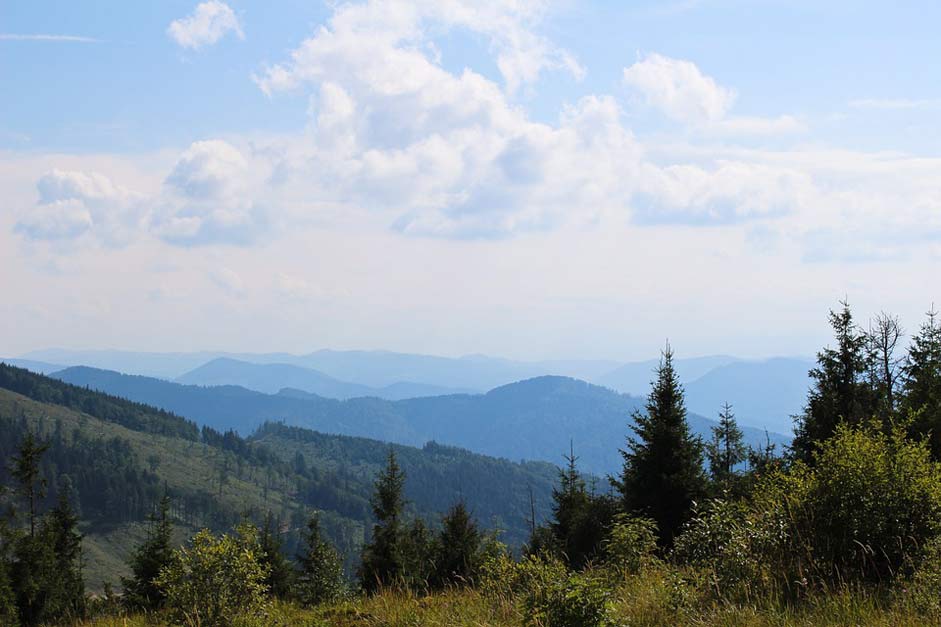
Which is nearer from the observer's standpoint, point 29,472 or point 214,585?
point 214,585

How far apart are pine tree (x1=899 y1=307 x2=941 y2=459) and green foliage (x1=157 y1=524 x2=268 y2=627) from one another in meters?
8.49

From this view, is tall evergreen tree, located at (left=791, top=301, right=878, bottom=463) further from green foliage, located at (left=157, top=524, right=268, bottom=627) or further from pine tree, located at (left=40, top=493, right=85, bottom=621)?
pine tree, located at (left=40, top=493, right=85, bottom=621)

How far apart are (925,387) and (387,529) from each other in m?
38.2

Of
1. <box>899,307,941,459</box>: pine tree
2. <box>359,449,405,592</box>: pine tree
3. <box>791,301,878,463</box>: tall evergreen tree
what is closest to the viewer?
<box>899,307,941,459</box>: pine tree

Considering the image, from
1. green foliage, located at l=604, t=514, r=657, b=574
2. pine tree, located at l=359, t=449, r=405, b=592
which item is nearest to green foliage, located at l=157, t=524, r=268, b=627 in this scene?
green foliage, located at l=604, t=514, r=657, b=574

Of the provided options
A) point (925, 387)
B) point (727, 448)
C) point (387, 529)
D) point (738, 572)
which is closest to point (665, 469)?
point (925, 387)

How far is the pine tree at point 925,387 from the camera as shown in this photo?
50.8 ft

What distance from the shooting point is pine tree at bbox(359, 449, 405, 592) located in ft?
160

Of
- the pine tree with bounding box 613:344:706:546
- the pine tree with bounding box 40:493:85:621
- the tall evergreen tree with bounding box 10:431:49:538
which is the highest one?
the pine tree with bounding box 613:344:706:546

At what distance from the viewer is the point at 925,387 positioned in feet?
85.9

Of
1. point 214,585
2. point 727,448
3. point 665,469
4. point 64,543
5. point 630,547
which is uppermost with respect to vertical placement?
point 214,585

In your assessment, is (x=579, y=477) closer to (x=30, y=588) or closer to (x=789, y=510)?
(x=30, y=588)

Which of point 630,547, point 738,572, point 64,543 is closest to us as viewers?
point 738,572

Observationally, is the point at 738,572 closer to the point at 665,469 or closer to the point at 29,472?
the point at 665,469
